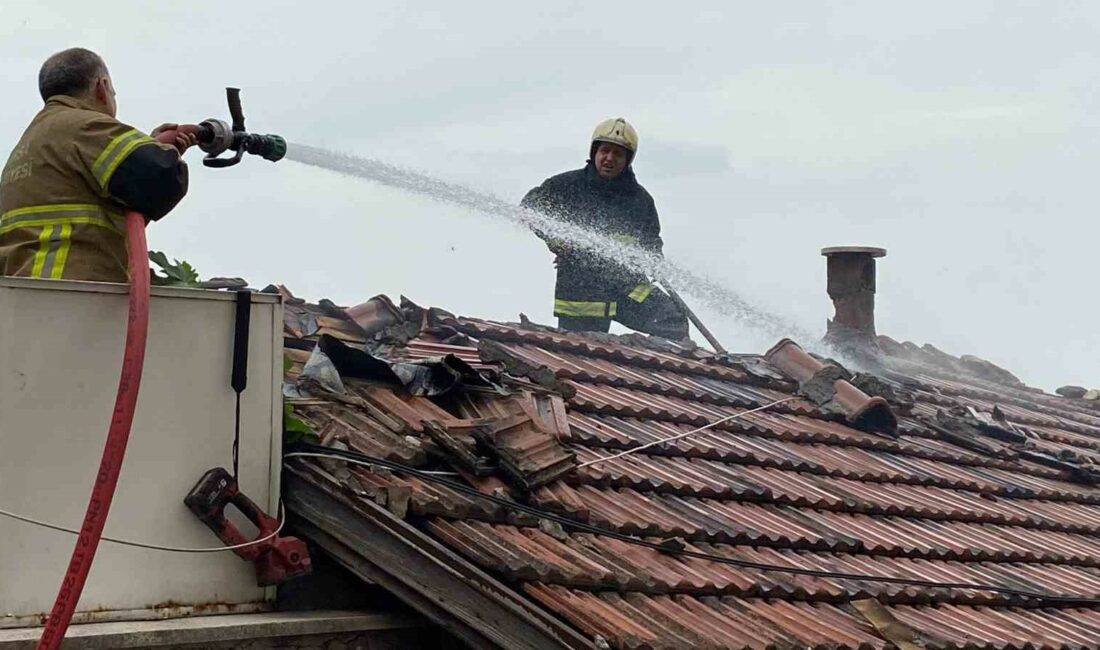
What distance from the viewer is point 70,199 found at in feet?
14.2

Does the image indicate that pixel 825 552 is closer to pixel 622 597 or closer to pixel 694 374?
pixel 622 597

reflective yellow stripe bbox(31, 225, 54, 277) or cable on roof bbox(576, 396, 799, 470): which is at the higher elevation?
reflective yellow stripe bbox(31, 225, 54, 277)

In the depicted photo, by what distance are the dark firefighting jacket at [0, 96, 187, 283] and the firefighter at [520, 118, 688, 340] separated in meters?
5.62

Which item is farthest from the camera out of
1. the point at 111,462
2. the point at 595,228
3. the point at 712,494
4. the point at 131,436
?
the point at 595,228

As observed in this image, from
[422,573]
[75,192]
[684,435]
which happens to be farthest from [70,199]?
[684,435]

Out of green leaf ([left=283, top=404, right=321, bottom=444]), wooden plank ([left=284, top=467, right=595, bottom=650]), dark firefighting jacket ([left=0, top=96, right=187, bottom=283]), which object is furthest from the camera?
green leaf ([left=283, top=404, right=321, bottom=444])

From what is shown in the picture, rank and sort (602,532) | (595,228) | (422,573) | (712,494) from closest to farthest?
1. (422,573)
2. (602,532)
3. (712,494)
4. (595,228)

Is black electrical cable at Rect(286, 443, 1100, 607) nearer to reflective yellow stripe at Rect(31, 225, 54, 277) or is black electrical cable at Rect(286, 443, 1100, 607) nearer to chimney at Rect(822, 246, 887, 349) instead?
reflective yellow stripe at Rect(31, 225, 54, 277)

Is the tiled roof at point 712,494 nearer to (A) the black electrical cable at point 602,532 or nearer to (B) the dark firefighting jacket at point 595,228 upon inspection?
(A) the black electrical cable at point 602,532

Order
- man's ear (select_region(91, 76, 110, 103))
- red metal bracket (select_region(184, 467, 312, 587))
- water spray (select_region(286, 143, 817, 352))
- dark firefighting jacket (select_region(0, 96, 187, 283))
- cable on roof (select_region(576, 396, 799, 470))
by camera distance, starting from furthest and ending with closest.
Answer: water spray (select_region(286, 143, 817, 352)) → cable on roof (select_region(576, 396, 799, 470)) → man's ear (select_region(91, 76, 110, 103)) → dark firefighting jacket (select_region(0, 96, 187, 283)) → red metal bracket (select_region(184, 467, 312, 587))

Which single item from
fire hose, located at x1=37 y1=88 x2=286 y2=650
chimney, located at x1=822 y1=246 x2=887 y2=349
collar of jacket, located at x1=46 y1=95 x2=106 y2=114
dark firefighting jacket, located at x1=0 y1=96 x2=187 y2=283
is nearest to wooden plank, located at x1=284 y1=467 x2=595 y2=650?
fire hose, located at x1=37 y1=88 x2=286 y2=650

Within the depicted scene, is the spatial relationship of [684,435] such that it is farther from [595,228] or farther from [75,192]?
[595,228]

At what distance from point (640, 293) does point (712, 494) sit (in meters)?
4.50

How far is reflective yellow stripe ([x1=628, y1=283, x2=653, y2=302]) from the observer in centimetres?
998
